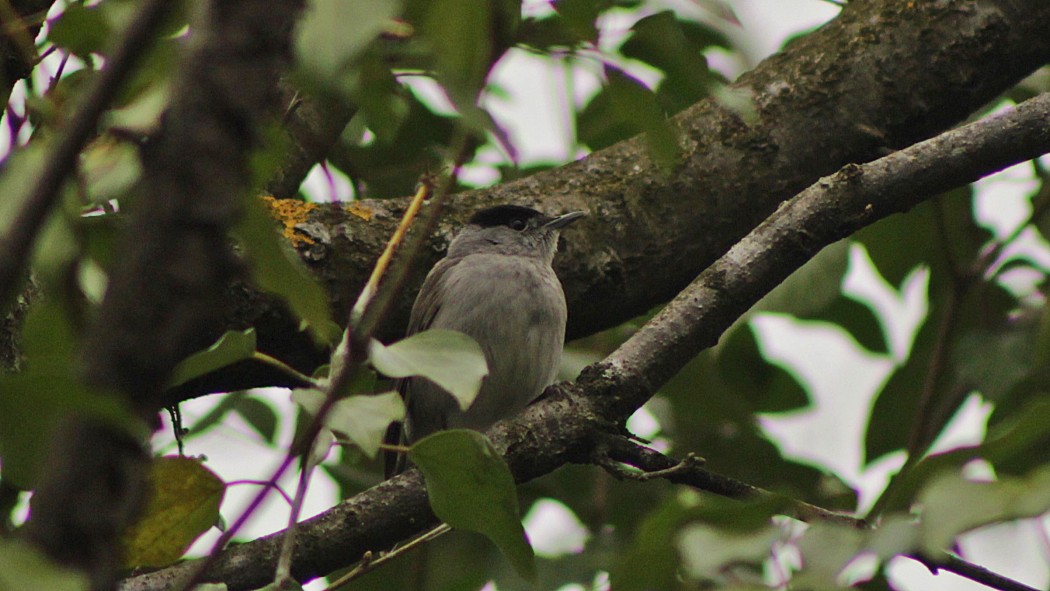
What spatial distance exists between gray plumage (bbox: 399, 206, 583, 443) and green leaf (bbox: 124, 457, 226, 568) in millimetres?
2785

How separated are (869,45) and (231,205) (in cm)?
372

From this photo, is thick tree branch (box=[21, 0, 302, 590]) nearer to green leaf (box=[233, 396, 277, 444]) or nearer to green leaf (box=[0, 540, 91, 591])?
green leaf (box=[0, 540, 91, 591])

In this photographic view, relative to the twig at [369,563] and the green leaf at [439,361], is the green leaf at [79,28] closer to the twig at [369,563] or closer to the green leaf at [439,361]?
the green leaf at [439,361]

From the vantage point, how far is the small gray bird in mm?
4938

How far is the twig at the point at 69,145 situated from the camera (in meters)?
0.96

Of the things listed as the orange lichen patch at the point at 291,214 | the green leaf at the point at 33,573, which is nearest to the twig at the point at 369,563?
the green leaf at the point at 33,573

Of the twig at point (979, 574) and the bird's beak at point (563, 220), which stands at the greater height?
the bird's beak at point (563, 220)

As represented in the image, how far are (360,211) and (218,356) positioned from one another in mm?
2412

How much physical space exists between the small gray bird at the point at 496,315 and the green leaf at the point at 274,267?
3.15m

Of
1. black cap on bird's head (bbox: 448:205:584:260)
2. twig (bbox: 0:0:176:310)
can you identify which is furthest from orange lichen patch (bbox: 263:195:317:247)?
twig (bbox: 0:0:176:310)

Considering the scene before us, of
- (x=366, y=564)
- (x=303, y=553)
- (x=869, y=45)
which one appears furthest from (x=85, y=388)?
(x=869, y=45)

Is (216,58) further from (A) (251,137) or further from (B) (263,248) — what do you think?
(B) (263,248)

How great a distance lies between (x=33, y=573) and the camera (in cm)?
98

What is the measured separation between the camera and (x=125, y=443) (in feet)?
3.33
